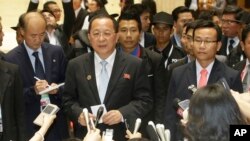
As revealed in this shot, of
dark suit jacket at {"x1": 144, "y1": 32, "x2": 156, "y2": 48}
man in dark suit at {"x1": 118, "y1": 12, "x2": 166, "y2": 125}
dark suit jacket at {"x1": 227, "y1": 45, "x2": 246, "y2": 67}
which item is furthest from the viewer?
dark suit jacket at {"x1": 144, "y1": 32, "x2": 156, "y2": 48}

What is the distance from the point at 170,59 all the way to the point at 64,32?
5.19 ft

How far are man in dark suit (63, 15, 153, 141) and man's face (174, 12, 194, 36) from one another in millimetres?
2526

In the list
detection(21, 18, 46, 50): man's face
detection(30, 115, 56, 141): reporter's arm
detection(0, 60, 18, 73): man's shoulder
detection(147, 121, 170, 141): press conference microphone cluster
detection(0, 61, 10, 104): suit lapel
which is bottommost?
detection(30, 115, 56, 141): reporter's arm

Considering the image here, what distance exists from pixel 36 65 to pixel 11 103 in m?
0.97

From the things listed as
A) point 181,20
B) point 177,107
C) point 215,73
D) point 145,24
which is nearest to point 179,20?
point 181,20

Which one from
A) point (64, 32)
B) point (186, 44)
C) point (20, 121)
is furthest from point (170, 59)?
point (20, 121)

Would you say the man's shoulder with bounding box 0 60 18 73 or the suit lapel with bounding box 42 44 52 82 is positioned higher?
the man's shoulder with bounding box 0 60 18 73

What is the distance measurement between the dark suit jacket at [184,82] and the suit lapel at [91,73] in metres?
0.58

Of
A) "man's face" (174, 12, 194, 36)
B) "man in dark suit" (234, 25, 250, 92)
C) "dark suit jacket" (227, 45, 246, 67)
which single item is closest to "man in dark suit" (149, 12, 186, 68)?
"man's face" (174, 12, 194, 36)

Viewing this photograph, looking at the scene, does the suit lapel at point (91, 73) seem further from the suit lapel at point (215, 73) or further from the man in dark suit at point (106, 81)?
the suit lapel at point (215, 73)

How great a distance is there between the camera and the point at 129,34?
553cm

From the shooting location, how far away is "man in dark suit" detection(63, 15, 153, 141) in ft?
14.4

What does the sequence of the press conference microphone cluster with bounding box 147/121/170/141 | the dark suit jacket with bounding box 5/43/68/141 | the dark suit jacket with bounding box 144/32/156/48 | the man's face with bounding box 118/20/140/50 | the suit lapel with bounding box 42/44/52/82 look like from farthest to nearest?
the dark suit jacket with bounding box 144/32/156/48, the man's face with bounding box 118/20/140/50, the suit lapel with bounding box 42/44/52/82, the dark suit jacket with bounding box 5/43/68/141, the press conference microphone cluster with bounding box 147/121/170/141

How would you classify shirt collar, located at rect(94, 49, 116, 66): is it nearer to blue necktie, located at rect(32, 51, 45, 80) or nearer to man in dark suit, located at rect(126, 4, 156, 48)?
blue necktie, located at rect(32, 51, 45, 80)
